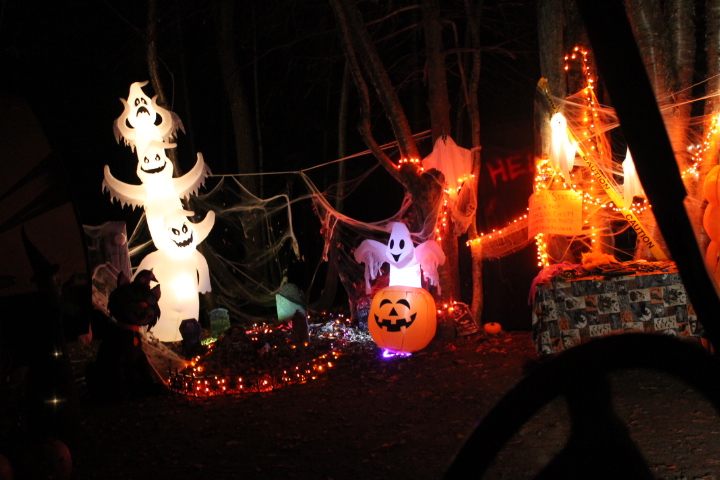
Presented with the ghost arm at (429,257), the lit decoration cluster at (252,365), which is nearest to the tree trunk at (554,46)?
the ghost arm at (429,257)

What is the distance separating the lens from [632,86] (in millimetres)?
1279

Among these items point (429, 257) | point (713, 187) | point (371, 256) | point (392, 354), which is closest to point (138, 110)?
point (371, 256)

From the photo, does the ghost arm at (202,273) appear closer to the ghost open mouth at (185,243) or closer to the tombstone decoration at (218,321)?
the ghost open mouth at (185,243)

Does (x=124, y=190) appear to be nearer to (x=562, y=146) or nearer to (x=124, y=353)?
(x=124, y=353)

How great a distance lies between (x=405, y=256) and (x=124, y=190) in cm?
466

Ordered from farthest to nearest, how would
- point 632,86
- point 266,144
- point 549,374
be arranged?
point 266,144
point 549,374
point 632,86

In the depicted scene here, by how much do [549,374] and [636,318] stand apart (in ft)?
19.1

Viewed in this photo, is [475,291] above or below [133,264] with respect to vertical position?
below

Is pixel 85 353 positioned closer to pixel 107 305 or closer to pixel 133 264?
pixel 133 264

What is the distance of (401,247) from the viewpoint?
24.7 ft

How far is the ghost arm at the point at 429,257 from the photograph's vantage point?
7.62 metres

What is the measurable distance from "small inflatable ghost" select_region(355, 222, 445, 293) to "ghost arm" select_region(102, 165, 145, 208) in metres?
3.74

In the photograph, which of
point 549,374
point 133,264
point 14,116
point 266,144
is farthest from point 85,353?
point 266,144

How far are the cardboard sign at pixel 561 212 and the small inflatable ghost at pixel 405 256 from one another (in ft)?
4.92
